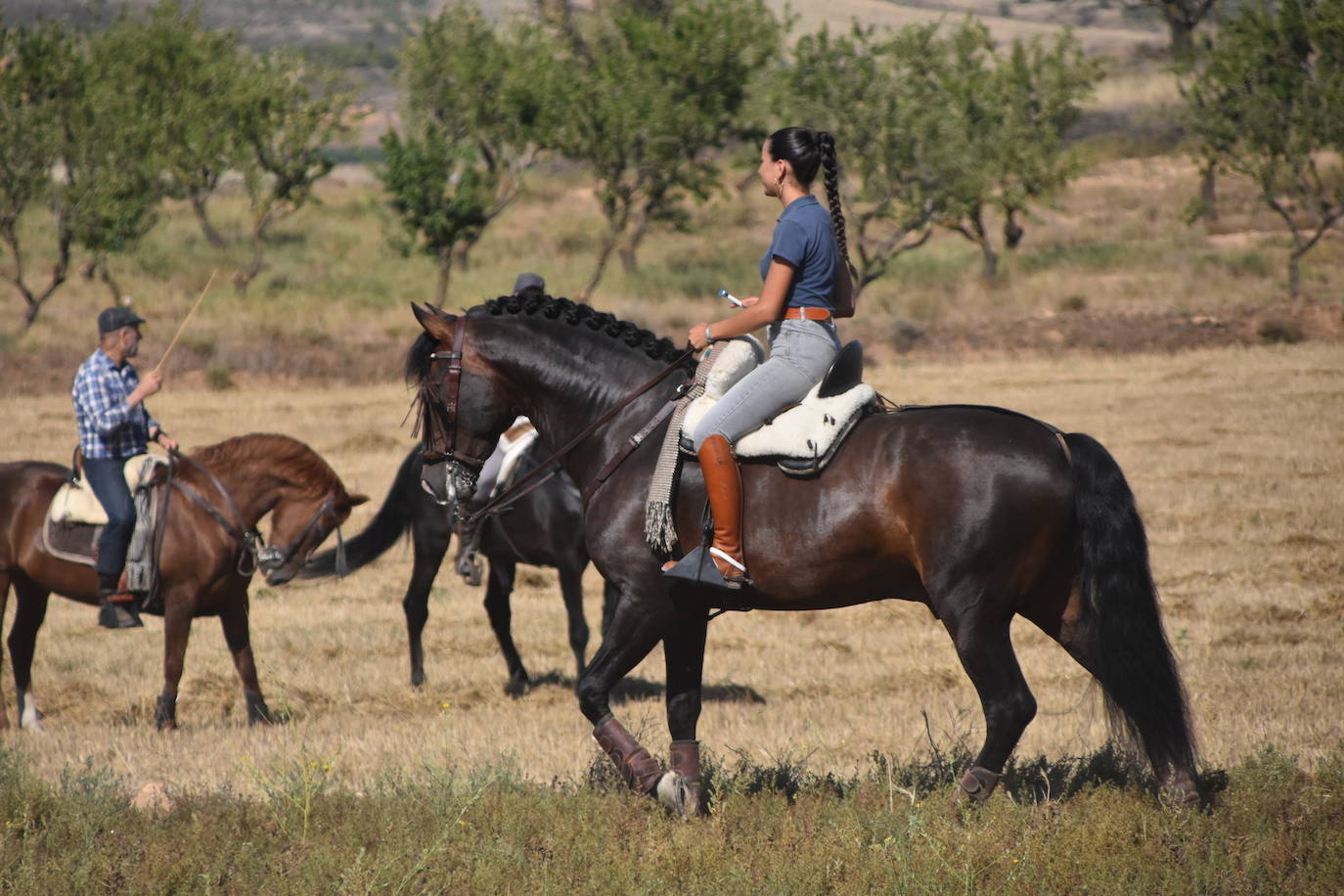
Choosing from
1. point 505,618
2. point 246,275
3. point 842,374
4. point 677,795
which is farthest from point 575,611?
point 246,275

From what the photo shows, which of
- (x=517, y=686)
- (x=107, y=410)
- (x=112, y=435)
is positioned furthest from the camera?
(x=517, y=686)

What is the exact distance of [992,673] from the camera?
5.30 m

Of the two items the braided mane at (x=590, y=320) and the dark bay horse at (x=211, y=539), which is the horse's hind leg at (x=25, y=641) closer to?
the dark bay horse at (x=211, y=539)

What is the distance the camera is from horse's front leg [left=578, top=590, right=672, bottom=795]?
559 cm

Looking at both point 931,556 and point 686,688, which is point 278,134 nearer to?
point 686,688

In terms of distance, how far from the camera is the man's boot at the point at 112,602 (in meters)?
8.47

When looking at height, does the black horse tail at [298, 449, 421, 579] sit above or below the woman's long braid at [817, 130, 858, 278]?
below

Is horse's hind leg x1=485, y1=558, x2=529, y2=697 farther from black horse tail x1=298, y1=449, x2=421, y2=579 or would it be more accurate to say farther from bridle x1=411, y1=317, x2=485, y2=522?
bridle x1=411, y1=317, x2=485, y2=522

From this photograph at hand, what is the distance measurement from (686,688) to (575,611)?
3.77 metres

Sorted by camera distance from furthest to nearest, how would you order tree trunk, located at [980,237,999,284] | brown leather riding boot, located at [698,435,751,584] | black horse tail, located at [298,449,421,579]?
tree trunk, located at [980,237,999,284] → black horse tail, located at [298,449,421,579] → brown leather riding boot, located at [698,435,751,584]

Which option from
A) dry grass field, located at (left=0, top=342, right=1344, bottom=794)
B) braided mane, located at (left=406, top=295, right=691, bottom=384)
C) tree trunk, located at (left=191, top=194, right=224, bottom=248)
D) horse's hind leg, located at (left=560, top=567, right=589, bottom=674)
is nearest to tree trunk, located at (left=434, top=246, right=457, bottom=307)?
tree trunk, located at (left=191, top=194, right=224, bottom=248)

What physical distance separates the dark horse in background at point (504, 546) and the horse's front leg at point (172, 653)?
929mm

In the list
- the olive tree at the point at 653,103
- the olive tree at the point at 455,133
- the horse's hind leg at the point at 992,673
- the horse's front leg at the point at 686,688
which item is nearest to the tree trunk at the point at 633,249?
the olive tree at the point at 653,103

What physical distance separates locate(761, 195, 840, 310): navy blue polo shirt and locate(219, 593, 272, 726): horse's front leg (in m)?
4.93
